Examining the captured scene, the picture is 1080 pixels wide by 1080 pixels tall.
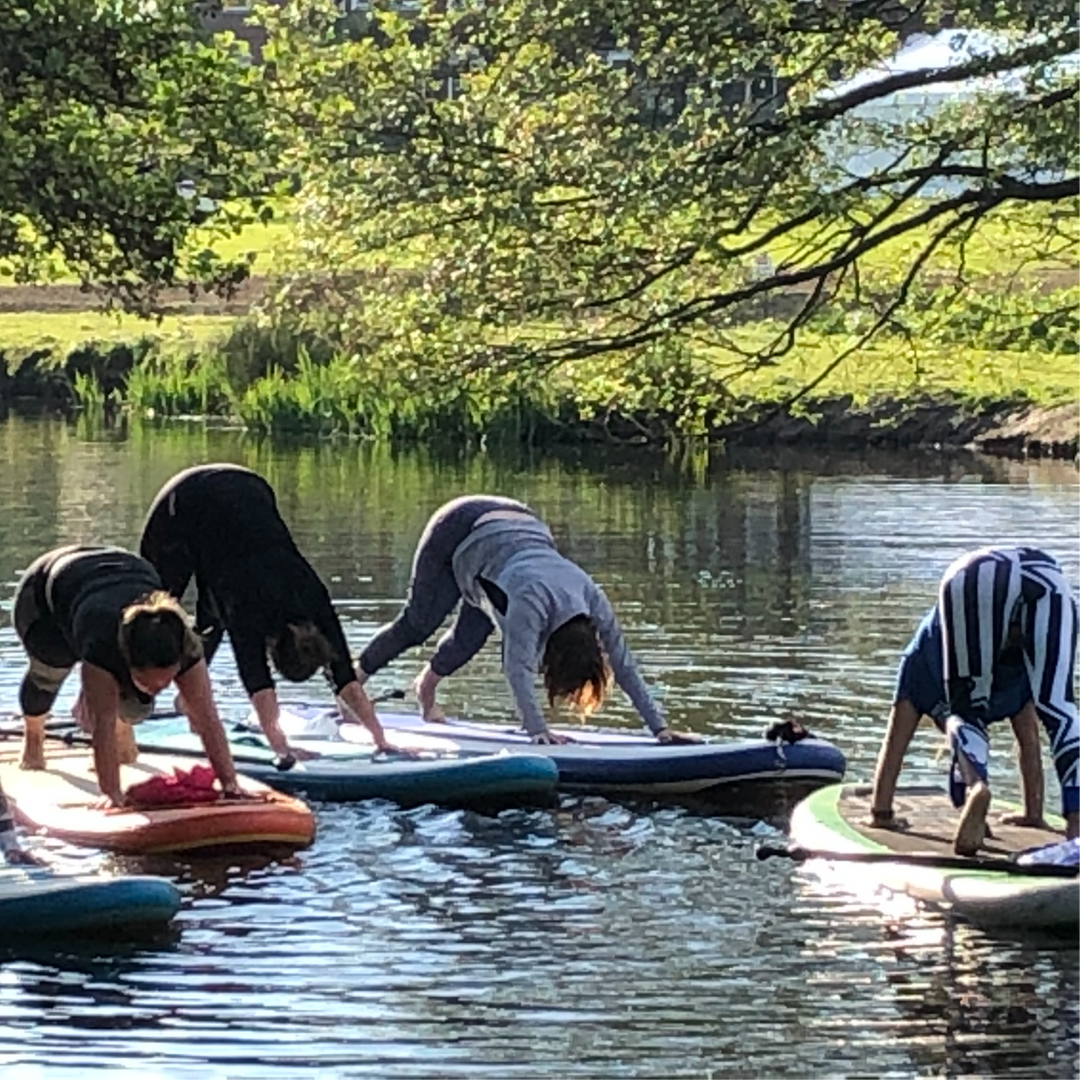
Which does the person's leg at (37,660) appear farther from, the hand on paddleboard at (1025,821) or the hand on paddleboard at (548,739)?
the hand on paddleboard at (1025,821)

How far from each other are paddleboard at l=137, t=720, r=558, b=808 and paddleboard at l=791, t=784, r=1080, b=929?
4.37 ft

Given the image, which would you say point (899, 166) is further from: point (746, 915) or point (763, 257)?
point (746, 915)

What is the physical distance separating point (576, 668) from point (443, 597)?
61.1 inches

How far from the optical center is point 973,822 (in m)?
9.97

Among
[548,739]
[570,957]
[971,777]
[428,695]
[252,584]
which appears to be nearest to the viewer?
[570,957]

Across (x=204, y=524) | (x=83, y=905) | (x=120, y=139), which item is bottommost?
(x=83, y=905)

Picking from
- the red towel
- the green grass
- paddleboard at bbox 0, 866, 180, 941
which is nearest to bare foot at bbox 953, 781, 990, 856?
paddleboard at bbox 0, 866, 180, 941

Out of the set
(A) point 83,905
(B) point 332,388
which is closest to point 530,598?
(A) point 83,905

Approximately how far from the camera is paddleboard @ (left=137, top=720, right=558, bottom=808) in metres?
11.9

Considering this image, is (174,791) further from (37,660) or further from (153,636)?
(153,636)

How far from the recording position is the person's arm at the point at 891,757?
10.4 metres

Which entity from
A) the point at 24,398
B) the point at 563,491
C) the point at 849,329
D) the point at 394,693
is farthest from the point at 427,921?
the point at 24,398

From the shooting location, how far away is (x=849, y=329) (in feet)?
59.5

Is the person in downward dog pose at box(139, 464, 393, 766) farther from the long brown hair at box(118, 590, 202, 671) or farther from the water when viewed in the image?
the long brown hair at box(118, 590, 202, 671)
